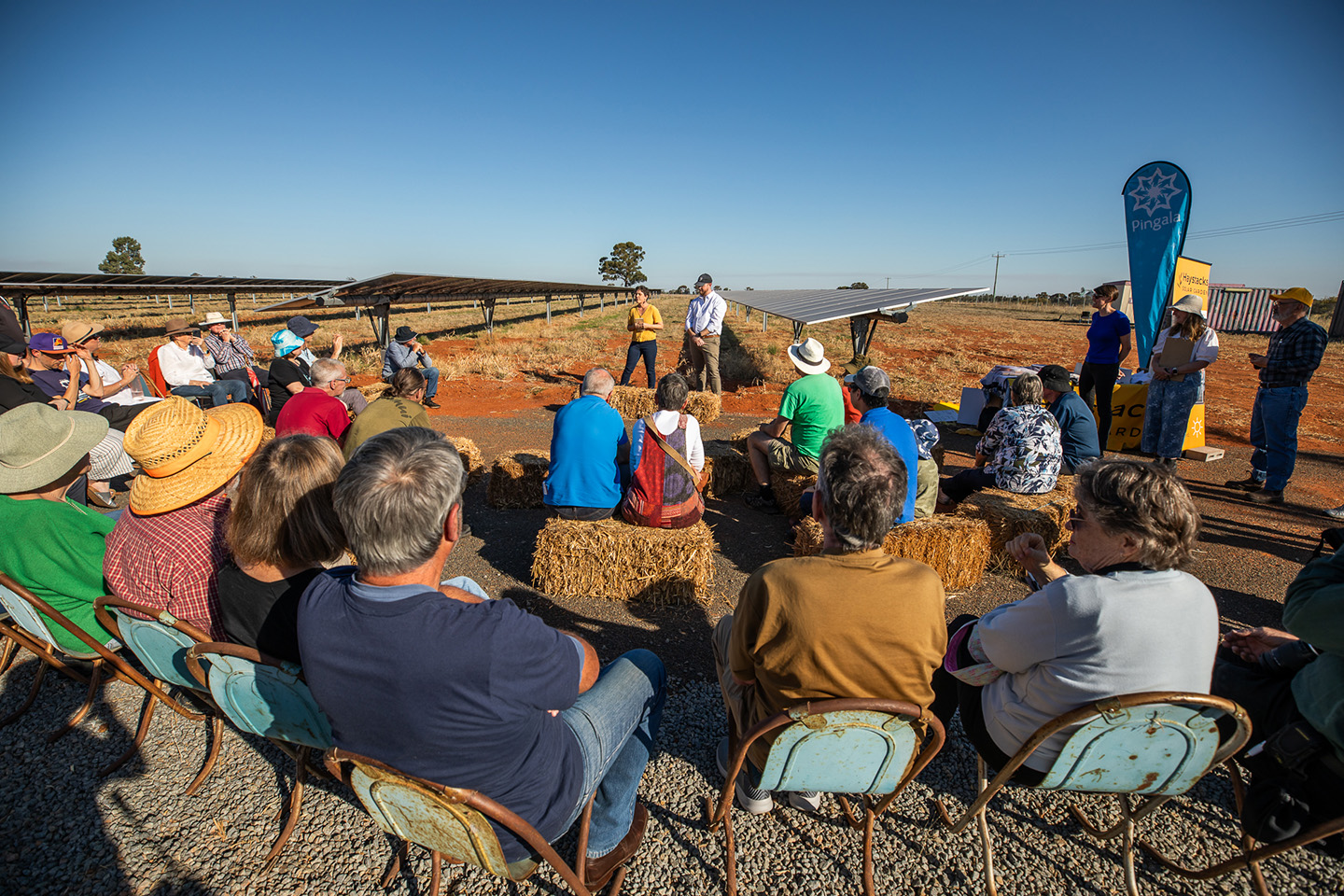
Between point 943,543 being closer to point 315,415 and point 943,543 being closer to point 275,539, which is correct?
point 275,539

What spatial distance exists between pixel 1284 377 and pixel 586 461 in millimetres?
6626

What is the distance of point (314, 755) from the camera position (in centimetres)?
256

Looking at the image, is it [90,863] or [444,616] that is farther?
[90,863]

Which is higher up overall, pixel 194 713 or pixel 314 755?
pixel 194 713

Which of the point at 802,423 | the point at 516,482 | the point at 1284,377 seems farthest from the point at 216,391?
the point at 1284,377

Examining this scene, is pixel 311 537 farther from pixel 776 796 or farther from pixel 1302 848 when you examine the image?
pixel 1302 848

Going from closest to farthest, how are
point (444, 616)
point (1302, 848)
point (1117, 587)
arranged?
point (444, 616)
point (1117, 587)
point (1302, 848)

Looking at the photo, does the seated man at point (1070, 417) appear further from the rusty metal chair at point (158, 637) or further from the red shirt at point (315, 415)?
the red shirt at point (315, 415)

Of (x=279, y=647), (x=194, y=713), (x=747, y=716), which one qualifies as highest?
(x=279, y=647)

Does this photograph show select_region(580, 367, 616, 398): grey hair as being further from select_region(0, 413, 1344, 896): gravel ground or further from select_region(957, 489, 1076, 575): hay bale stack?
select_region(957, 489, 1076, 575): hay bale stack

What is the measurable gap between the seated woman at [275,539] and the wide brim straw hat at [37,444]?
3.83 feet

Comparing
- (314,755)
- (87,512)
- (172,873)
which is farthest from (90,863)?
(87,512)

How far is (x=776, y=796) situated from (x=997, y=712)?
99 cm

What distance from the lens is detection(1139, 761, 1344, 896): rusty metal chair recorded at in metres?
1.68
